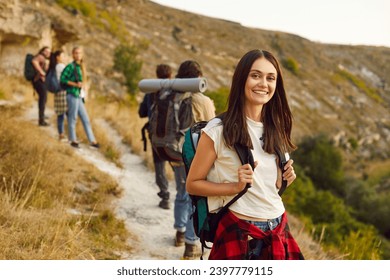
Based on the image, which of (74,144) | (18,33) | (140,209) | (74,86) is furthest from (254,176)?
(18,33)

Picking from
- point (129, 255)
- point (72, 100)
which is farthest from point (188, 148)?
point (72, 100)

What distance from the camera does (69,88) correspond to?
7031 millimetres

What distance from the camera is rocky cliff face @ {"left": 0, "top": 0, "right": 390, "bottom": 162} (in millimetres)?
13141

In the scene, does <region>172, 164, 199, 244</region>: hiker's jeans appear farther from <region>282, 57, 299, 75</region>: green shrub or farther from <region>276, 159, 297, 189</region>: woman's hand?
<region>282, 57, 299, 75</region>: green shrub

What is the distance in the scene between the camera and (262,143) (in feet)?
6.79

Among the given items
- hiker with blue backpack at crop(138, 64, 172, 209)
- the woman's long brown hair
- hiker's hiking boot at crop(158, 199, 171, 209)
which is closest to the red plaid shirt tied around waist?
the woman's long brown hair

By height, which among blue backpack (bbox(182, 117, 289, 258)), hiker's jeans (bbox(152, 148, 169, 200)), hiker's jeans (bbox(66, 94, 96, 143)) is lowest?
hiker's jeans (bbox(152, 148, 169, 200))

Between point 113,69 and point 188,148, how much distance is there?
2178 centimetres

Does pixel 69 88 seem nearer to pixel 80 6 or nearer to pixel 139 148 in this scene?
pixel 139 148

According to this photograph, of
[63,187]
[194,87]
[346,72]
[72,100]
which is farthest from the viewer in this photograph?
[346,72]

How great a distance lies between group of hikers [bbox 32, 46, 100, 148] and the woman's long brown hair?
17.3ft

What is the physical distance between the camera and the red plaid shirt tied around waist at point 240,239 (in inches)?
77.7

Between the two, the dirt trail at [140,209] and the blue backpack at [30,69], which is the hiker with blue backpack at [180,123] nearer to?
the dirt trail at [140,209]
